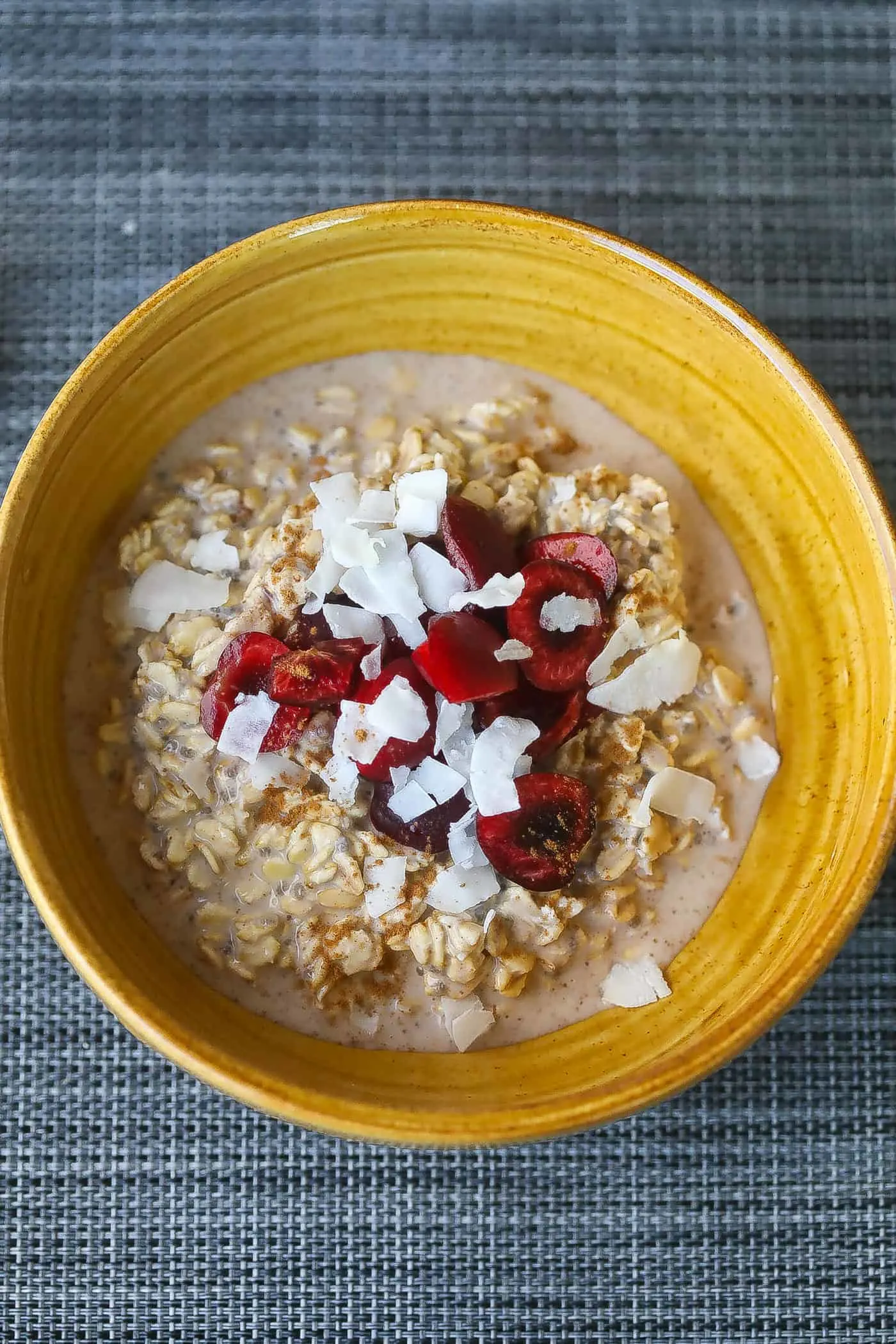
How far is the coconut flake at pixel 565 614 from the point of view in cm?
157

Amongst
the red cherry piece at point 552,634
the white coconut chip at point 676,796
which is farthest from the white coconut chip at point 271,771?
the white coconut chip at point 676,796

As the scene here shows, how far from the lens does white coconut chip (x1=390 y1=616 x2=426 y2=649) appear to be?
1574mm

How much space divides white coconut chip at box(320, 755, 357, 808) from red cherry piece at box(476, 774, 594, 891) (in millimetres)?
169

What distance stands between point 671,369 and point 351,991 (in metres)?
0.98

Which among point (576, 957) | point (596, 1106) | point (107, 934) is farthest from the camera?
point (576, 957)

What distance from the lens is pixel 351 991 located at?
1616mm

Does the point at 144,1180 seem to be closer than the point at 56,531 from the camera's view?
No

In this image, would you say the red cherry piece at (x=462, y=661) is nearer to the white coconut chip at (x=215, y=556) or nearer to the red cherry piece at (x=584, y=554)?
the red cherry piece at (x=584, y=554)

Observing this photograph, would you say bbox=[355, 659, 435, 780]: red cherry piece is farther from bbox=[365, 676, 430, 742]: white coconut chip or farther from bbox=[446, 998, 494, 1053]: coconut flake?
bbox=[446, 998, 494, 1053]: coconut flake

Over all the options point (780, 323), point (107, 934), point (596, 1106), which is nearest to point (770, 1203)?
point (596, 1106)

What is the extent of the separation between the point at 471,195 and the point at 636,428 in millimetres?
549

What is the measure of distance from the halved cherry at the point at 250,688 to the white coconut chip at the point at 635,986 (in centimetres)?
54

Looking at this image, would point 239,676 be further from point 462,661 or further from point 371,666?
point 462,661

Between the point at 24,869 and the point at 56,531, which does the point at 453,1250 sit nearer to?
the point at 24,869
